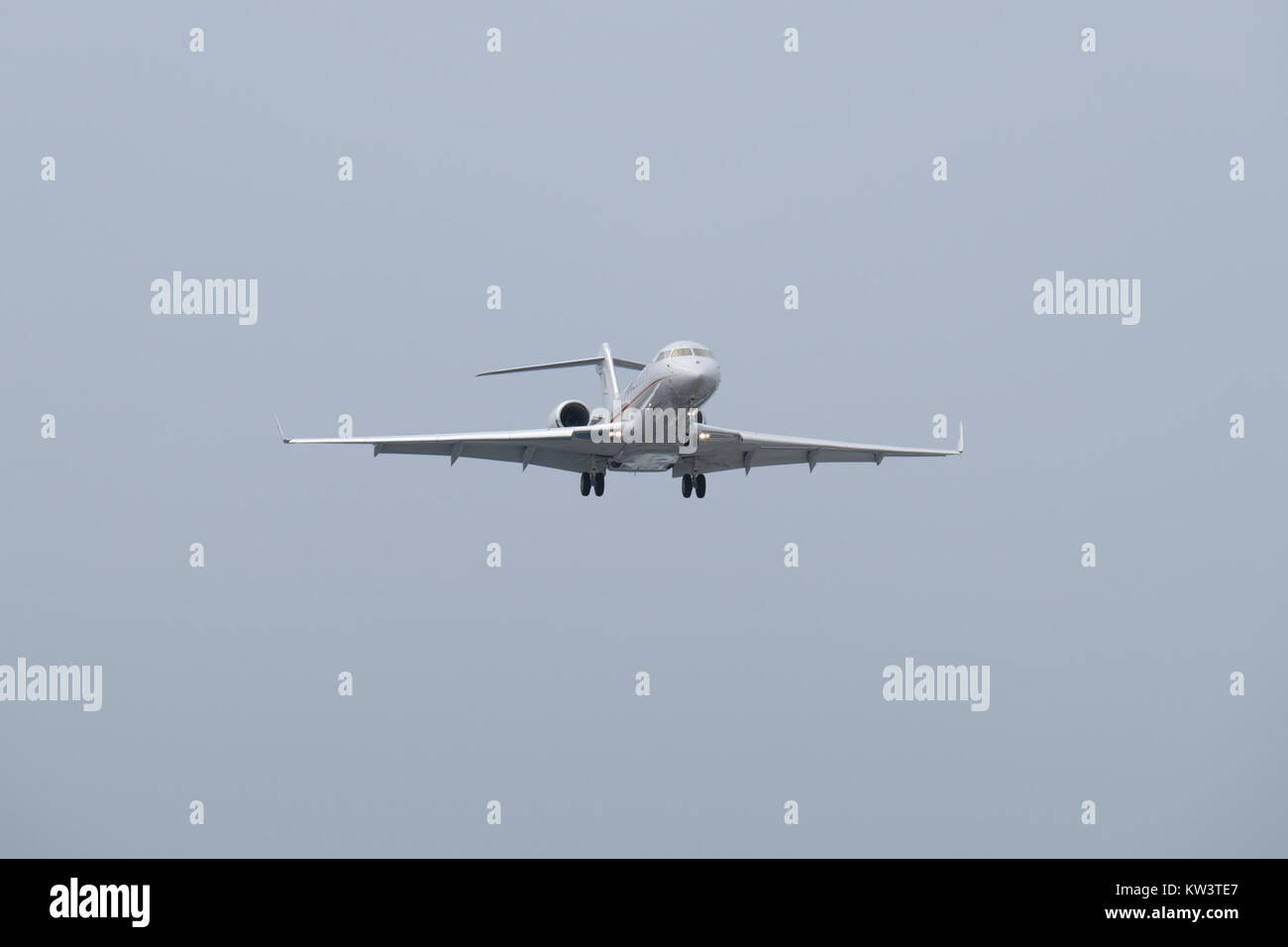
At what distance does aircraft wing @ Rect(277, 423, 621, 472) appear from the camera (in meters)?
41.2

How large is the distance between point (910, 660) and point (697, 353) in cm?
2111

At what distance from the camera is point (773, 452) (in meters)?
44.6

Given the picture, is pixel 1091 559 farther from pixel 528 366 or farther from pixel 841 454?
pixel 528 366

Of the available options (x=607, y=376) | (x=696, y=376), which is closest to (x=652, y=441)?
(x=696, y=376)

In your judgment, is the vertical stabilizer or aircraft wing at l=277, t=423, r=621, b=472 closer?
aircraft wing at l=277, t=423, r=621, b=472

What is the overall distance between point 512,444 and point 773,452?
7502 mm

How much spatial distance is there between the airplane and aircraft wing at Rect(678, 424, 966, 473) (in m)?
0.03

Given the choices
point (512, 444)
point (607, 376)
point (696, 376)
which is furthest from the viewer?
point (607, 376)

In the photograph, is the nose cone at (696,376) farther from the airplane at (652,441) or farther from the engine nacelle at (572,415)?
the engine nacelle at (572,415)

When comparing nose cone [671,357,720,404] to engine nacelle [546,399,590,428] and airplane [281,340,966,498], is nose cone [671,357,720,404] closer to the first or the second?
airplane [281,340,966,498]

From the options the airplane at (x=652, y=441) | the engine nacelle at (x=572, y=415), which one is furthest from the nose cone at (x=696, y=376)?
the engine nacelle at (x=572, y=415)

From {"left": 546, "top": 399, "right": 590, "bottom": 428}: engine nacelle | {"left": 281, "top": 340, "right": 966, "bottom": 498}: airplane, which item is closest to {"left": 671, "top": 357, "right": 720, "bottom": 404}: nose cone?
{"left": 281, "top": 340, "right": 966, "bottom": 498}: airplane

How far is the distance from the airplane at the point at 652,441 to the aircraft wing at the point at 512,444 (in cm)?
3

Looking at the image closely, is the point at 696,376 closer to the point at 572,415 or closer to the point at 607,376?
the point at 572,415
